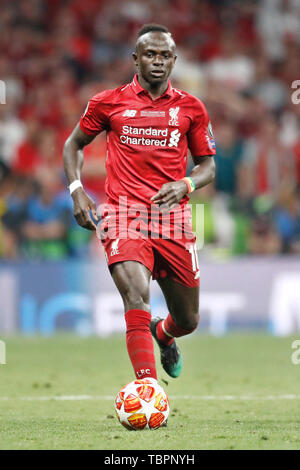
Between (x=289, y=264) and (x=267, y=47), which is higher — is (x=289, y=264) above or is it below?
below

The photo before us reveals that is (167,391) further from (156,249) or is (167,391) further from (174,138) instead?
(174,138)

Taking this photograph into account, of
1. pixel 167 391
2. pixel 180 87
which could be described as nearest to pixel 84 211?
pixel 167 391

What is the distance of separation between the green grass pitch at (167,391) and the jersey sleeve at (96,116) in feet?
6.55

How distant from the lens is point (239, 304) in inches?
561

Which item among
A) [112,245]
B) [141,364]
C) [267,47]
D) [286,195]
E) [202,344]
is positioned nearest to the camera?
[141,364]

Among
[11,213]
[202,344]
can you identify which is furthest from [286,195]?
[11,213]

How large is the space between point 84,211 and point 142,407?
1.47 meters

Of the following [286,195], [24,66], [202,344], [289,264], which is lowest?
[202,344]

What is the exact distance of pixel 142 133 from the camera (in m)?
6.85

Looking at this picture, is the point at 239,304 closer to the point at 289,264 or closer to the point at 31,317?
the point at 289,264

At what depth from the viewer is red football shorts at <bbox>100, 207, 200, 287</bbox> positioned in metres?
6.63

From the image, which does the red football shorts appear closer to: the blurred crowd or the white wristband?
the white wristband

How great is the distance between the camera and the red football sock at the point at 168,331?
303 inches

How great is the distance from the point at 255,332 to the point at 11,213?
161 inches
